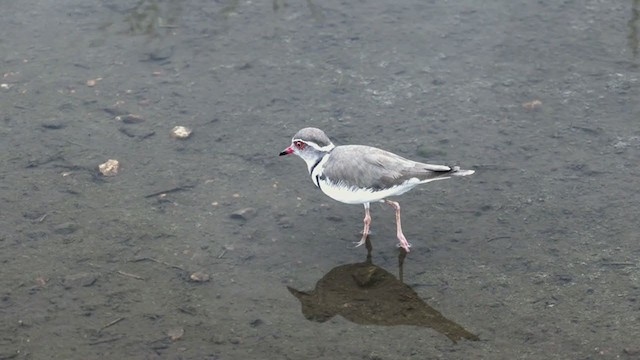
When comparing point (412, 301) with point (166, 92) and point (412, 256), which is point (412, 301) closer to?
point (412, 256)

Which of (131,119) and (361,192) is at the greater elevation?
(361,192)

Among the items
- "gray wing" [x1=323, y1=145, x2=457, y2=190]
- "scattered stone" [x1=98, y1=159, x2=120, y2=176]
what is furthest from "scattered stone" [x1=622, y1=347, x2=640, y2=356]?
"scattered stone" [x1=98, y1=159, x2=120, y2=176]

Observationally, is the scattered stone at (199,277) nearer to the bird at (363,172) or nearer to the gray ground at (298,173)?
the gray ground at (298,173)

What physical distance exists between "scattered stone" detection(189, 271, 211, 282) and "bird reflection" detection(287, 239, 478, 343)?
0.83 meters

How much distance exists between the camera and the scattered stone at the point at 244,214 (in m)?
10.3

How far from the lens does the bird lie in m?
9.70

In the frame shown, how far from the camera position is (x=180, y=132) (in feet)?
37.9

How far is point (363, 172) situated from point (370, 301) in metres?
A: 1.36

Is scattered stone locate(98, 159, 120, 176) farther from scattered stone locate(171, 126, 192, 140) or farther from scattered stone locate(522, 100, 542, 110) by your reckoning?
scattered stone locate(522, 100, 542, 110)

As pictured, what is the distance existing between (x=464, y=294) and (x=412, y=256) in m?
0.80

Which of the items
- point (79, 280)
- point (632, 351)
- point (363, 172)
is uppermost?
point (363, 172)

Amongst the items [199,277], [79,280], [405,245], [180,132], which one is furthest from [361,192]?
[79,280]

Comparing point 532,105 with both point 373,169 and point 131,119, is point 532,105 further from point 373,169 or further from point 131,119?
point 131,119

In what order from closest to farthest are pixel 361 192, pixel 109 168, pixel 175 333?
pixel 175 333
pixel 361 192
pixel 109 168
